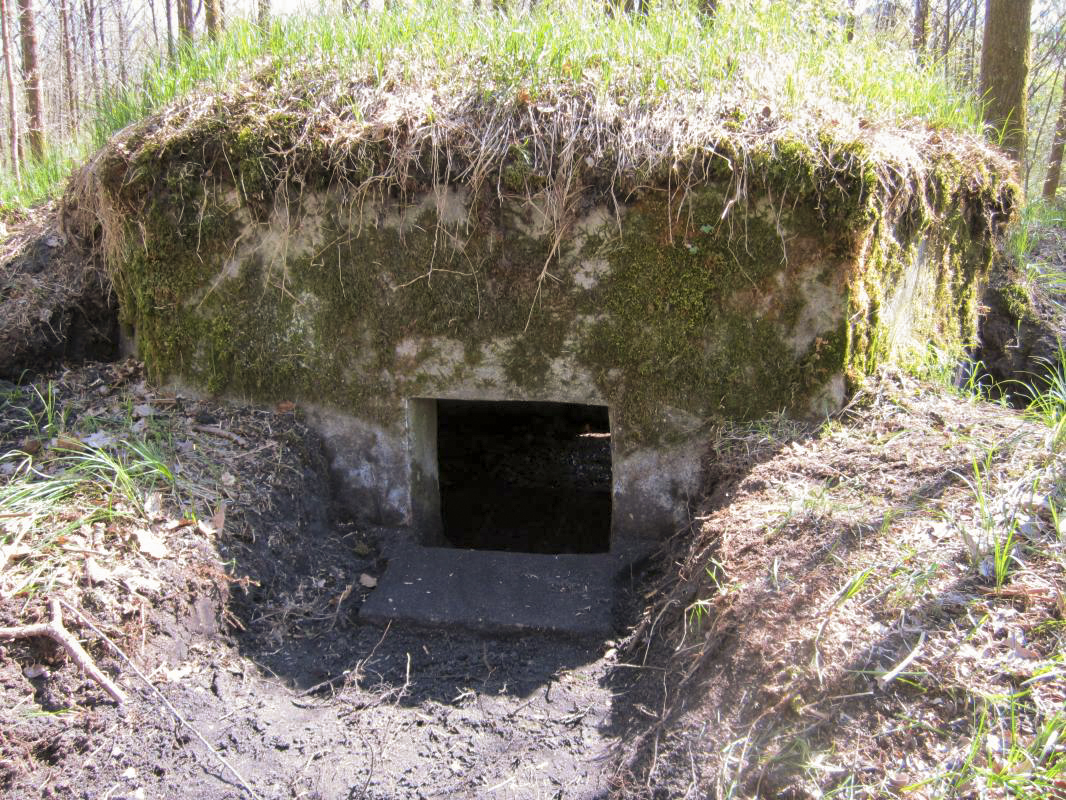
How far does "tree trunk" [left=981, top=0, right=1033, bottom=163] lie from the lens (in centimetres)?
577

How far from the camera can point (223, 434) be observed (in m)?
3.62

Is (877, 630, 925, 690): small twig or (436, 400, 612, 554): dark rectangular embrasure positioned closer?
(877, 630, 925, 690): small twig

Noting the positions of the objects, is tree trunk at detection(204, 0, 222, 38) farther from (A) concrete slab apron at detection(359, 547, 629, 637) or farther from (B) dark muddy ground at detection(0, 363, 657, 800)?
(A) concrete slab apron at detection(359, 547, 629, 637)

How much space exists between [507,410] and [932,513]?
4.20 meters

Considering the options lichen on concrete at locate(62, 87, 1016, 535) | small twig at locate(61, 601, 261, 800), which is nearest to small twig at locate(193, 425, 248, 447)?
lichen on concrete at locate(62, 87, 1016, 535)

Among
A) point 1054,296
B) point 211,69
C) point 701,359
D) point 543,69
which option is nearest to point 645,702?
point 701,359

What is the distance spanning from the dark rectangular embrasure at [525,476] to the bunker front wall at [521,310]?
106 centimetres

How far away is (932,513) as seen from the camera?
96.6 inches

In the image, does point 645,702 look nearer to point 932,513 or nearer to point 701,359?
point 932,513

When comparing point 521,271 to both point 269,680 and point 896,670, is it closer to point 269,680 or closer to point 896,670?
point 269,680

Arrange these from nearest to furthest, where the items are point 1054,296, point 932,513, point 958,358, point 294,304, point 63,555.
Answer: point 932,513
point 63,555
point 294,304
point 958,358
point 1054,296

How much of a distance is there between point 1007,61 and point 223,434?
6723 mm

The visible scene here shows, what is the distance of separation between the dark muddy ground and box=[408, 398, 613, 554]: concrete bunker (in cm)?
72

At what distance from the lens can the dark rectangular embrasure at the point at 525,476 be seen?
4852 mm
